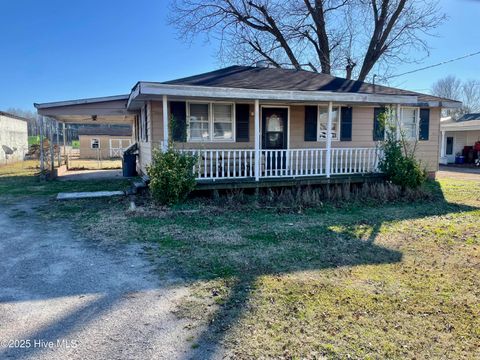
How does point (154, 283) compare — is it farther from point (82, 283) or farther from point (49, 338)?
point (49, 338)

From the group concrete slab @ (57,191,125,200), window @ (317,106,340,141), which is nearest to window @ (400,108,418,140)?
window @ (317,106,340,141)

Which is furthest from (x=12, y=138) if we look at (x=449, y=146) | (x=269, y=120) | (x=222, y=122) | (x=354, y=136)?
(x=449, y=146)

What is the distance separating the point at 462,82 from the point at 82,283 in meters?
59.9

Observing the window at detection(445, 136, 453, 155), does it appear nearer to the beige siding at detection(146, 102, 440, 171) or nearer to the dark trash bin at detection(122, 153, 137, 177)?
the beige siding at detection(146, 102, 440, 171)

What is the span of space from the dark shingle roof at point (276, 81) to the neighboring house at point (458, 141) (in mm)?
12779

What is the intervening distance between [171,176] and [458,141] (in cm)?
2311

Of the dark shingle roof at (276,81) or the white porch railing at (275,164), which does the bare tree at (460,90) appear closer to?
the dark shingle roof at (276,81)

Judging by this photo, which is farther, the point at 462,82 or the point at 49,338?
the point at 462,82

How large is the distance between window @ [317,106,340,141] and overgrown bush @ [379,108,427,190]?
1748 millimetres

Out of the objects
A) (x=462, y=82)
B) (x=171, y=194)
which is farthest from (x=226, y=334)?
(x=462, y=82)

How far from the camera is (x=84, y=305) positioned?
345 centimetres

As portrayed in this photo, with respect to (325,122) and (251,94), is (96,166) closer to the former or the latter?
(325,122)

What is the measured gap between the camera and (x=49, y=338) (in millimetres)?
2857

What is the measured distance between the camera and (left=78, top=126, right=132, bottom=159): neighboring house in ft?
101
